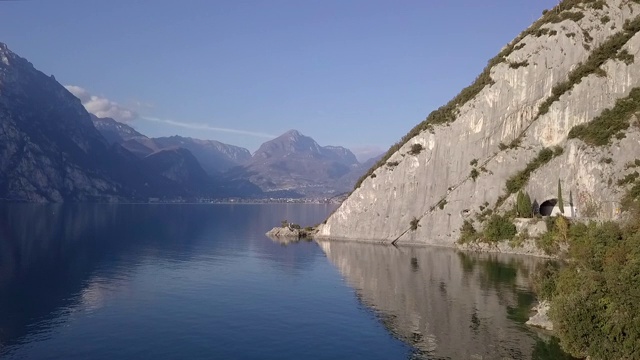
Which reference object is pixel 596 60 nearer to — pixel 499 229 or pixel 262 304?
pixel 499 229

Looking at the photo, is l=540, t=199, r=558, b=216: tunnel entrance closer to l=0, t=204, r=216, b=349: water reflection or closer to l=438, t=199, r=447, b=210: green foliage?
l=438, t=199, r=447, b=210: green foliage

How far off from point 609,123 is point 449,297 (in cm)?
5802

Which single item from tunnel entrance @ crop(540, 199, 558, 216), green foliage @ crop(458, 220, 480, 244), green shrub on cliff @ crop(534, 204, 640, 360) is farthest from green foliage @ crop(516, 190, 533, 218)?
green shrub on cliff @ crop(534, 204, 640, 360)

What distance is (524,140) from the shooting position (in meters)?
105

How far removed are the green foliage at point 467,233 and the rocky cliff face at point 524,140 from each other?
1477mm

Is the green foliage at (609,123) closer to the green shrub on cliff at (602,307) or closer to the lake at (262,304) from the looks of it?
the lake at (262,304)

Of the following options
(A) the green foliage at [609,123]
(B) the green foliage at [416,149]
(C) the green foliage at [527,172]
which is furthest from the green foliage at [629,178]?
(B) the green foliage at [416,149]

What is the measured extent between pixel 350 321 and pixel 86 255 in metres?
61.6

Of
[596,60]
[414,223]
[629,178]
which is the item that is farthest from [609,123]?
[414,223]

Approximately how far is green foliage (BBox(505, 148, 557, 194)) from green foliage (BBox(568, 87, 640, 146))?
5.42 m

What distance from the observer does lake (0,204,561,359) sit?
137ft

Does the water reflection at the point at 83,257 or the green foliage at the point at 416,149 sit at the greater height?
the green foliage at the point at 416,149

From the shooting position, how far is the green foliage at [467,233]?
10188cm

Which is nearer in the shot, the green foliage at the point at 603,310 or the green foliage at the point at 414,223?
the green foliage at the point at 603,310
